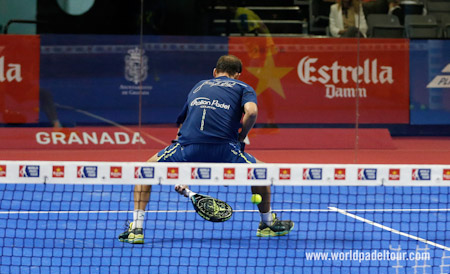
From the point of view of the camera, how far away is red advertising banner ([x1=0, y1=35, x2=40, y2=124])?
12.4 metres

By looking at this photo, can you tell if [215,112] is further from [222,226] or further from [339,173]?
[339,173]

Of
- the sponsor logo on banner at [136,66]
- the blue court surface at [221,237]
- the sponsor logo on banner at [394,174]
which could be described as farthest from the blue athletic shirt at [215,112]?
the sponsor logo on banner at [136,66]

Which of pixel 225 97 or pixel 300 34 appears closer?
pixel 225 97

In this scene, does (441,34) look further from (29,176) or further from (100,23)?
(29,176)

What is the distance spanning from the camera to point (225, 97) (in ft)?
24.0

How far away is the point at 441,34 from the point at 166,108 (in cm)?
428

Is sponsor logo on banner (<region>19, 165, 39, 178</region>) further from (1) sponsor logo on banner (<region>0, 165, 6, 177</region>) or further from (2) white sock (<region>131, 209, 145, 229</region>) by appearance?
(2) white sock (<region>131, 209, 145, 229</region>)

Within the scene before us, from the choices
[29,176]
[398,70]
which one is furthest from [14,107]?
[29,176]

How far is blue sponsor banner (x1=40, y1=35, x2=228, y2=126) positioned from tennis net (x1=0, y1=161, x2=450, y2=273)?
11.1 feet

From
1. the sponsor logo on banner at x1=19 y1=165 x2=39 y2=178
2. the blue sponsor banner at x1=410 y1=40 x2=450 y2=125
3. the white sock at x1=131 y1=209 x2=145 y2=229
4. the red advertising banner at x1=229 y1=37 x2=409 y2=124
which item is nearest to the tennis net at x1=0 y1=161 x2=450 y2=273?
the sponsor logo on banner at x1=19 y1=165 x2=39 y2=178

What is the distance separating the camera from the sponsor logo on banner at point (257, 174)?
216 inches

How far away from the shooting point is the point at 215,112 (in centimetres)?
724

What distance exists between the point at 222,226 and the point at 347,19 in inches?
226

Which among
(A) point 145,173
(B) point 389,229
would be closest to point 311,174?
(A) point 145,173
